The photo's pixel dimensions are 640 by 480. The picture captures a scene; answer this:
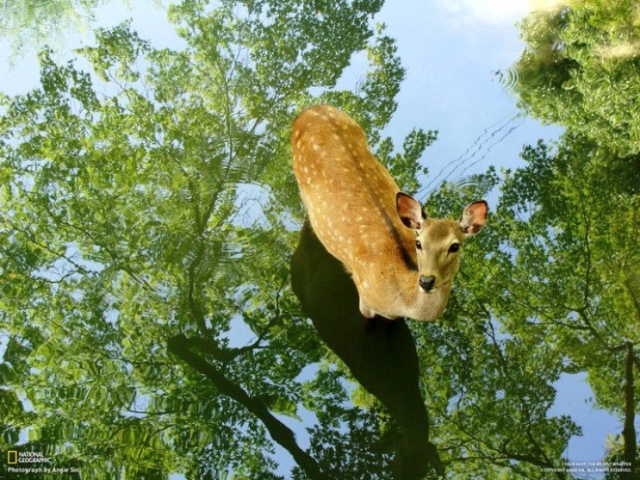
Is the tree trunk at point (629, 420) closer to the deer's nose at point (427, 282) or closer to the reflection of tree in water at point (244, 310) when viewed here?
the reflection of tree in water at point (244, 310)

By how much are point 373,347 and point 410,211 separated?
1112 millimetres

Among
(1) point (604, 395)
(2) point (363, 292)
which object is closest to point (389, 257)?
(2) point (363, 292)

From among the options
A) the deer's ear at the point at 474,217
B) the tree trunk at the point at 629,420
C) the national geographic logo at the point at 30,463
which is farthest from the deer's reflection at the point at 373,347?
the national geographic logo at the point at 30,463

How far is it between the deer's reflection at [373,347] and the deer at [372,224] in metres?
0.15

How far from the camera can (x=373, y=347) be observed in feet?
15.6

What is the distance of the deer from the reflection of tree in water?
16.4 inches

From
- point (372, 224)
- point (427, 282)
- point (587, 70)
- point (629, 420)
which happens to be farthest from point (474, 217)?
point (587, 70)

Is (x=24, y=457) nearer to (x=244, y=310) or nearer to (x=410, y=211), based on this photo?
(x=244, y=310)

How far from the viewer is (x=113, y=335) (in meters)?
4.89

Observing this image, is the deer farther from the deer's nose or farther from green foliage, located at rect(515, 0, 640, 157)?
green foliage, located at rect(515, 0, 640, 157)

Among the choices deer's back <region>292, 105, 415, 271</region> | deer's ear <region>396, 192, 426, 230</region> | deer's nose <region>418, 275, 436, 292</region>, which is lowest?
deer's nose <region>418, 275, 436, 292</region>

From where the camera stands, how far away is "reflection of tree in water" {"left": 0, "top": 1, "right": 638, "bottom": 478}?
4.47 m

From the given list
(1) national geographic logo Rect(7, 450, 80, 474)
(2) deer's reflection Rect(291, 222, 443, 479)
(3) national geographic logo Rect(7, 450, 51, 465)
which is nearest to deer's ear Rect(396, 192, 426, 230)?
(2) deer's reflection Rect(291, 222, 443, 479)

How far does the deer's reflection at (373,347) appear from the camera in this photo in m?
4.46
